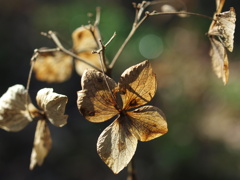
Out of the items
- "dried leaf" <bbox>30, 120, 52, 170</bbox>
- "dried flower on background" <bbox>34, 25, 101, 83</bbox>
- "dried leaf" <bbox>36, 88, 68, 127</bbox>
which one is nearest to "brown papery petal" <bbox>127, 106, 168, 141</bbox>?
"dried leaf" <bbox>36, 88, 68, 127</bbox>

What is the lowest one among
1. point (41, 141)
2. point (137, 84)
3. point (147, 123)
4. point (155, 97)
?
point (155, 97)

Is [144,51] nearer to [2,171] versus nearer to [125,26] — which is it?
[125,26]

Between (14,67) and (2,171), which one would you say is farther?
(14,67)

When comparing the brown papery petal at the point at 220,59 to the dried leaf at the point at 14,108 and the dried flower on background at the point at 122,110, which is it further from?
the dried leaf at the point at 14,108

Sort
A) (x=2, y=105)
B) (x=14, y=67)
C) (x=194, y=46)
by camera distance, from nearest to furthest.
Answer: (x=2, y=105)
(x=14, y=67)
(x=194, y=46)

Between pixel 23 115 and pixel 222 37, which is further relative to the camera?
pixel 23 115

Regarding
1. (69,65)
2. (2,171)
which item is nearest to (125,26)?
(2,171)

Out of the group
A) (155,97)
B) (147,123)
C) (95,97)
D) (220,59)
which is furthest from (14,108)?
(155,97)

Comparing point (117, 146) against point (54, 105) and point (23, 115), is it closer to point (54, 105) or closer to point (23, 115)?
point (54, 105)

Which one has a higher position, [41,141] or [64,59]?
[64,59]
